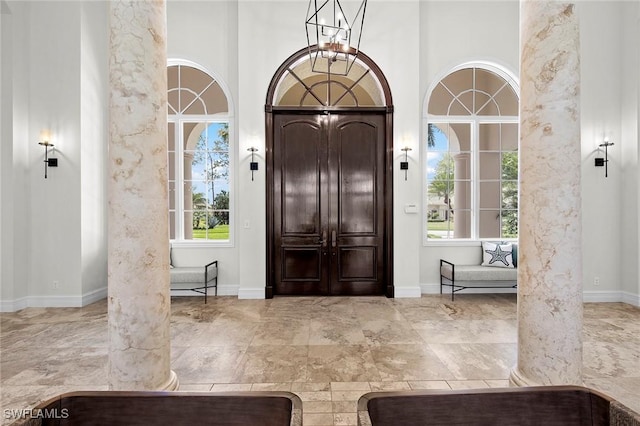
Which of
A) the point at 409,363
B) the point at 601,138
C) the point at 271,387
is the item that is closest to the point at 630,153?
the point at 601,138

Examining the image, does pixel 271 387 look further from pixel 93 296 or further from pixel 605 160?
pixel 605 160

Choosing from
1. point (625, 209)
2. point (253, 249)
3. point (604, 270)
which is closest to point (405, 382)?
point (253, 249)

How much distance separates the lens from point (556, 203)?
219 cm

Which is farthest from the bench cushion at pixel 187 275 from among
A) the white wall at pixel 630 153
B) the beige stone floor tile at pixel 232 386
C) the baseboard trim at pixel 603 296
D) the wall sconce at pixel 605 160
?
the white wall at pixel 630 153

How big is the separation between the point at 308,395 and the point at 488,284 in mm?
3967

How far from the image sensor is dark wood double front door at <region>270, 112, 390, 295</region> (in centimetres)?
552

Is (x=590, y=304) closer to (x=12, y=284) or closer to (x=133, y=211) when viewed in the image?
(x=133, y=211)

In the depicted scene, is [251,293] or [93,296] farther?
[251,293]

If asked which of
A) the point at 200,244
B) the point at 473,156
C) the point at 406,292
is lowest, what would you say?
the point at 406,292

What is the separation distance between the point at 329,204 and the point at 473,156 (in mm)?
2681

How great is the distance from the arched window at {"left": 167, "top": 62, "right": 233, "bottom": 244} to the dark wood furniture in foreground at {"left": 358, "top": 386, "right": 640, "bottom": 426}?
4981 millimetres

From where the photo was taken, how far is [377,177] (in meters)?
5.56

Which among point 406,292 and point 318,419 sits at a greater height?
point 406,292

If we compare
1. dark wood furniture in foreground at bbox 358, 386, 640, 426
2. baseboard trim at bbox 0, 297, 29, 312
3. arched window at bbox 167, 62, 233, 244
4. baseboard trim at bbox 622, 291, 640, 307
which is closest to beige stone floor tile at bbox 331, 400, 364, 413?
dark wood furniture in foreground at bbox 358, 386, 640, 426
